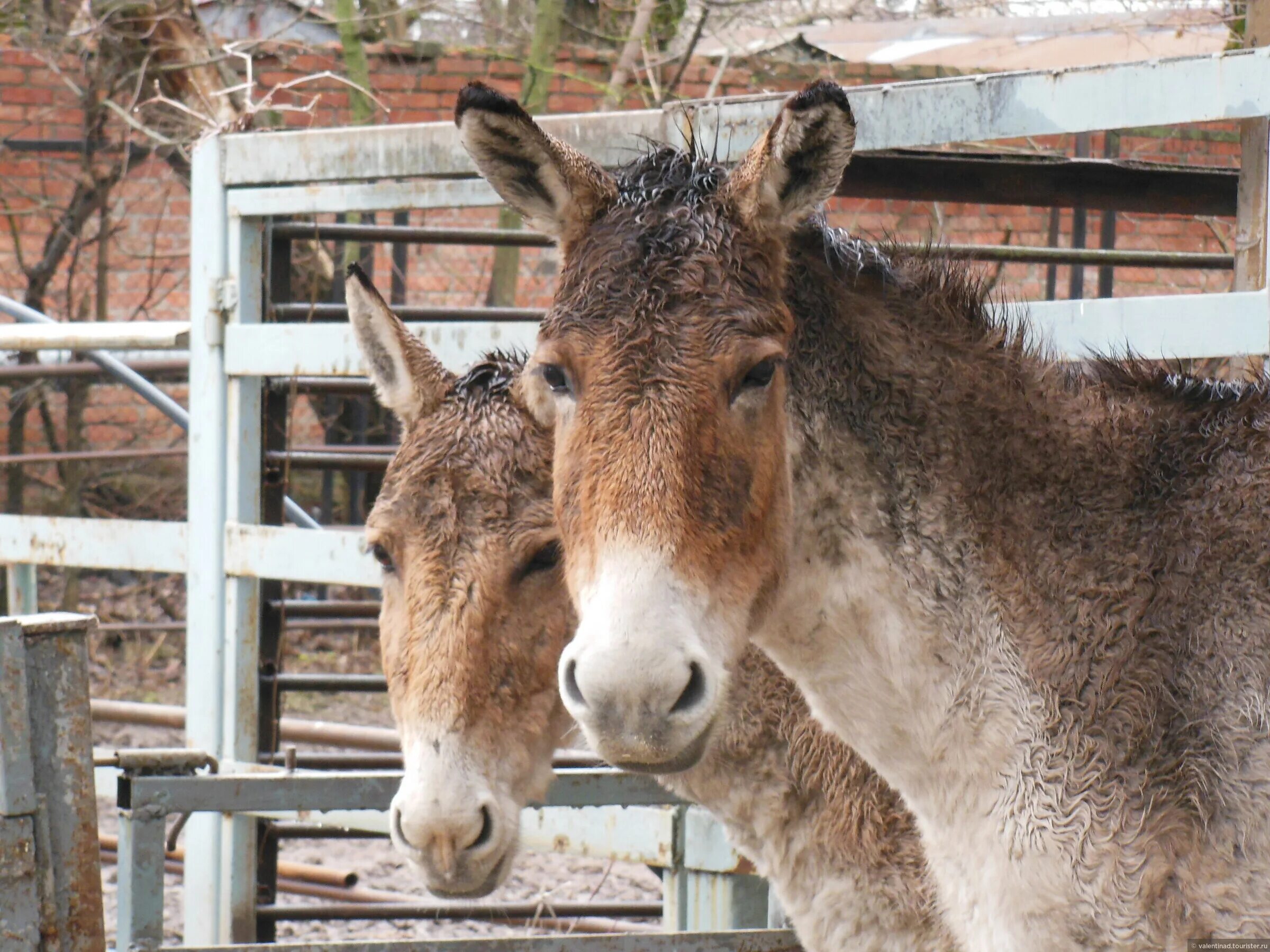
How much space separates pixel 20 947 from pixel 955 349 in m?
2.04

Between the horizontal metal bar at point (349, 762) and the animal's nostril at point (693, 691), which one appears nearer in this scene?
the animal's nostril at point (693, 691)

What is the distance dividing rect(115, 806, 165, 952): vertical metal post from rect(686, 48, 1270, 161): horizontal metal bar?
73.8 inches

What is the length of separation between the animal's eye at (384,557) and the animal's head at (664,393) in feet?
2.03

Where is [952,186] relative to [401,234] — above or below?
below

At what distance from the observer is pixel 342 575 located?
3934 millimetres

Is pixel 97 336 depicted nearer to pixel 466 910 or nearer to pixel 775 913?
pixel 466 910

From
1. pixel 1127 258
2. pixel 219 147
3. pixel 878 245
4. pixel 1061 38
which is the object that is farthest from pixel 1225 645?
pixel 1061 38

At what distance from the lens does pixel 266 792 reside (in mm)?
3008

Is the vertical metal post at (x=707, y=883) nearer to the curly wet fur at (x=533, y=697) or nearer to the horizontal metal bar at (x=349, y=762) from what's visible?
the curly wet fur at (x=533, y=697)

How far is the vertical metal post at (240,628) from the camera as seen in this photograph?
13.8 feet

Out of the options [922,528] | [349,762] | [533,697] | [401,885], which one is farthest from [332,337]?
[401,885]

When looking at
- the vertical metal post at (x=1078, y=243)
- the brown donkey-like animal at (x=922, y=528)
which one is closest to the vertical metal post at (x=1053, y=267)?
the vertical metal post at (x=1078, y=243)

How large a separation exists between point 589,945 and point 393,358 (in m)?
1.41

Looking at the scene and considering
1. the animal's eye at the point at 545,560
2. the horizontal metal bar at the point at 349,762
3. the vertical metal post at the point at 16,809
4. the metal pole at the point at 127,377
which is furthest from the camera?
the metal pole at the point at 127,377
